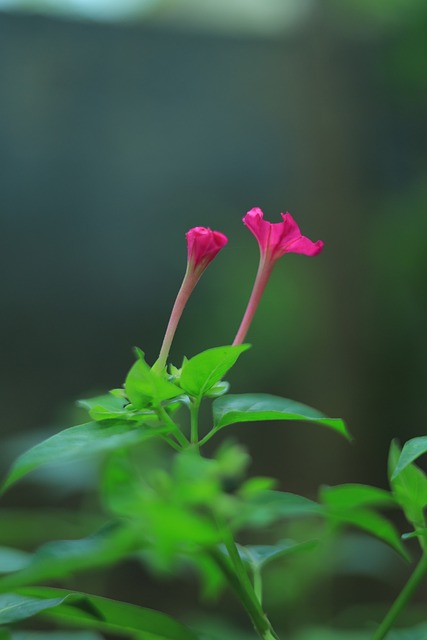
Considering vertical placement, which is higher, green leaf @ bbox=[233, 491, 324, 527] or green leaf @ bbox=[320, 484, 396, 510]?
green leaf @ bbox=[233, 491, 324, 527]

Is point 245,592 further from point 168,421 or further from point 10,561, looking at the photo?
point 10,561

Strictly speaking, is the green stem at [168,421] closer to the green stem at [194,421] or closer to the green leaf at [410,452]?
the green stem at [194,421]

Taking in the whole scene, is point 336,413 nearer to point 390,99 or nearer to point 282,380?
point 282,380

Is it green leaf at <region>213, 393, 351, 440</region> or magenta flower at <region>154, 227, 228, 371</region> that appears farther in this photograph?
magenta flower at <region>154, 227, 228, 371</region>

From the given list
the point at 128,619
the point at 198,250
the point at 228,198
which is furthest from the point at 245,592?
the point at 228,198

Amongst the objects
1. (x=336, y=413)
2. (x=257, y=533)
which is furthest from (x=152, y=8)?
(x=257, y=533)

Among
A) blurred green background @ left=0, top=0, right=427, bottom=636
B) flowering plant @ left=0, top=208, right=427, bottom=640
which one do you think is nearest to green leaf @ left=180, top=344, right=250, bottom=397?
flowering plant @ left=0, top=208, right=427, bottom=640

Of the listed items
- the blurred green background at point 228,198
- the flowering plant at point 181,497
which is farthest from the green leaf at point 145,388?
the blurred green background at point 228,198

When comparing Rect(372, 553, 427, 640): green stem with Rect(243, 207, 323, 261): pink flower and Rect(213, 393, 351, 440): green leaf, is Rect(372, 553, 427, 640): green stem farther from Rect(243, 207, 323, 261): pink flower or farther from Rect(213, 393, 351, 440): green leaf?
Rect(243, 207, 323, 261): pink flower
